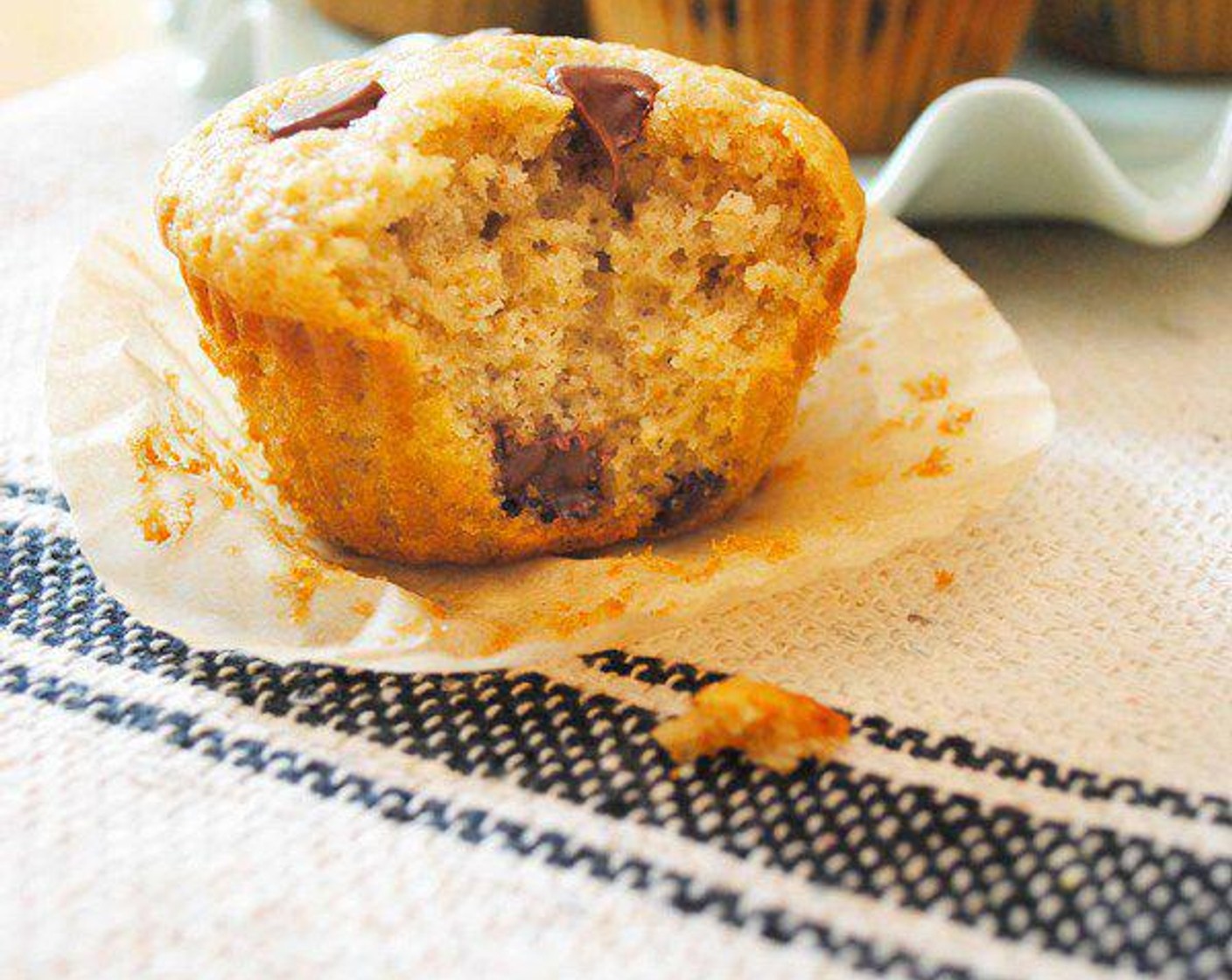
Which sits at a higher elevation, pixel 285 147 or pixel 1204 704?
pixel 285 147

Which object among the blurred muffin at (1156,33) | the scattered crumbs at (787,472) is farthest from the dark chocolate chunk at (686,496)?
the blurred muffin at (1156,33)

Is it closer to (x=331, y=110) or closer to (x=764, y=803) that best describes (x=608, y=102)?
(x=331, y=110)

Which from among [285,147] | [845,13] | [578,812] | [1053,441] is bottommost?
[1053,441]

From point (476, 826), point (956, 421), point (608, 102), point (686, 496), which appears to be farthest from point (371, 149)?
point (956, 421)

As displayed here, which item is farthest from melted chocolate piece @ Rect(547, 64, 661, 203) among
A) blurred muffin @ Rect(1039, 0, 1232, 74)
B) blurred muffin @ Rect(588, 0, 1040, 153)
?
blurred muffin @ Rect(1039, 0, 1232, 74)

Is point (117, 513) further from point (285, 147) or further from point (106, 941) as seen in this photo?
point (106, 941)

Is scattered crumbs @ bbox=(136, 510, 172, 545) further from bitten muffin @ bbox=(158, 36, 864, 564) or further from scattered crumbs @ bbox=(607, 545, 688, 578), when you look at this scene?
scattered crumbs @ bbox=(607, 545, 688, 578)

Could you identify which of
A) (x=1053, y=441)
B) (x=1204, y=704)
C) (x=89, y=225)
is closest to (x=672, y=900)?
(x=1204, y=704)

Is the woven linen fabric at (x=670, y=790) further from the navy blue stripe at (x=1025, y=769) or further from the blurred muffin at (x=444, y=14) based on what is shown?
the blurred muffin at (x=444, y=14)
